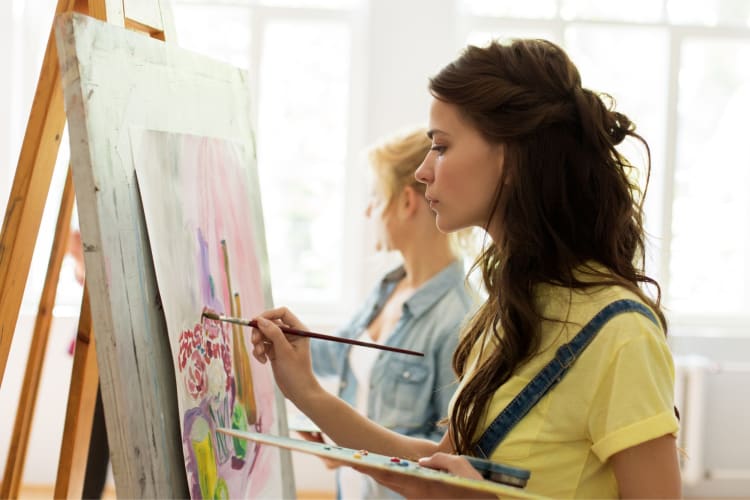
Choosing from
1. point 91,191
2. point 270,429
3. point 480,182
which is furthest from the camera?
point 270,429

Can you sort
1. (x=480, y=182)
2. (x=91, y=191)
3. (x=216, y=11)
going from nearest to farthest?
(x=91, y=191), (x=480, y=182), (x=216, y=11)

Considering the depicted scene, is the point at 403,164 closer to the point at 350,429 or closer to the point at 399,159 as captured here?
the point at 399,159

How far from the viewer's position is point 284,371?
1.53m

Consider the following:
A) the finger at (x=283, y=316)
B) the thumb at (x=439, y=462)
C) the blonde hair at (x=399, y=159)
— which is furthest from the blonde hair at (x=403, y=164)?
the thumb at (x=439, y=462)

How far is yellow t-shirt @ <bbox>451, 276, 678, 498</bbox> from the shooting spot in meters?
1.16

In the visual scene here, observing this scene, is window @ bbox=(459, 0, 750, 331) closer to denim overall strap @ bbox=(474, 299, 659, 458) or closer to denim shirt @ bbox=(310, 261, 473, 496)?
denim shirt @ bbox=(310, 261, 473, 496)

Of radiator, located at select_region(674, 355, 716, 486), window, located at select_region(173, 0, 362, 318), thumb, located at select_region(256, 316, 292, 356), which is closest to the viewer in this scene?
thumb, located at select_region(256, 316, 292, 356)

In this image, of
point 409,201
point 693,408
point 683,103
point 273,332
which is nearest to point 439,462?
point 273,332

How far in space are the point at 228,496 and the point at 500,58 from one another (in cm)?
78

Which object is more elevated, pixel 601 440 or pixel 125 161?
pixel 125 161

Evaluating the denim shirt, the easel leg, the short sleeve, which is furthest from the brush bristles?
the denim shirt

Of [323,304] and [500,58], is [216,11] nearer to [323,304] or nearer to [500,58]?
[323,304]

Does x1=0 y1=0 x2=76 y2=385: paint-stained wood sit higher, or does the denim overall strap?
x1=0 y1=0 x2=76 y2=385: paint-stained wood

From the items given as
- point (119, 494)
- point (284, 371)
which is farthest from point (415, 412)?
point (119, 494)
